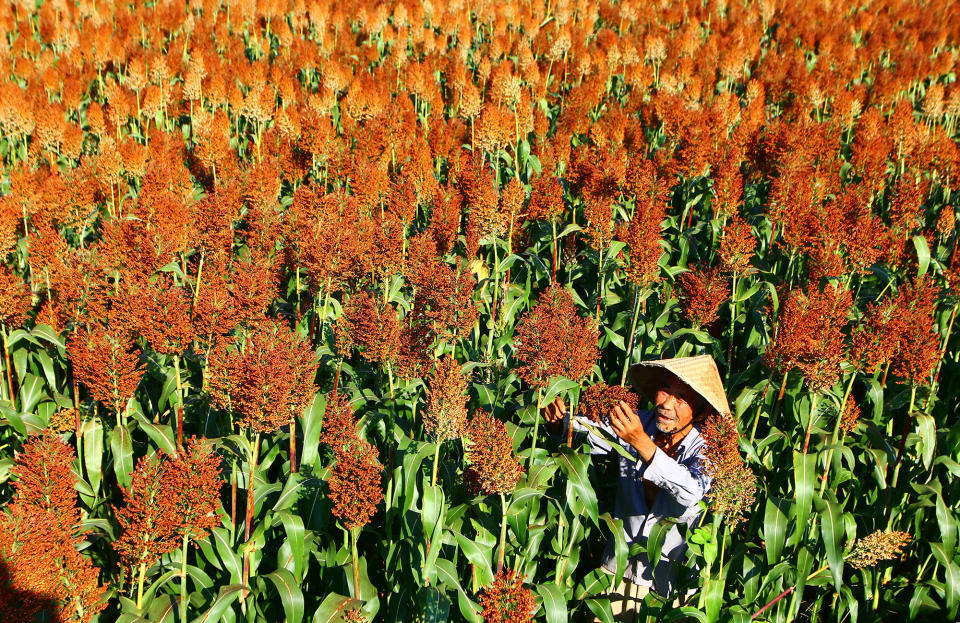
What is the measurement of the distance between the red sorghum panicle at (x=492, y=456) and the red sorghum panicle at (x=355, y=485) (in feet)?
1.72

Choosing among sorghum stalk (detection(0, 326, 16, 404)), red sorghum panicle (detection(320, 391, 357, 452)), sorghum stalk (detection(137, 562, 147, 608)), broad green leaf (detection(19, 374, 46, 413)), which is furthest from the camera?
broad green leaf (detection(19, 374, 46, 413))

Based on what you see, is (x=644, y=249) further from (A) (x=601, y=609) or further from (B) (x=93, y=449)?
(B) (x=93, y=449)

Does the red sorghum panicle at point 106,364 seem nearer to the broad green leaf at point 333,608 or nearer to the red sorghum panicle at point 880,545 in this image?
the broad green leaf at point 333,608

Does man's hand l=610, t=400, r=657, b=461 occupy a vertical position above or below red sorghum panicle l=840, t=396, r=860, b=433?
above

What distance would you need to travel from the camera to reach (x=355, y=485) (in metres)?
3.64

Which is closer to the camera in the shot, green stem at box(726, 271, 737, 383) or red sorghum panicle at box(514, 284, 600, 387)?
red sorghum panicle at box(514, 284, 600, 387)

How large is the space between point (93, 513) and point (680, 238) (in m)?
5.42

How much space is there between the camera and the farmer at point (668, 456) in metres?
4.52

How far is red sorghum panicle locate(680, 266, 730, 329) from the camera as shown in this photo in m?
5.23

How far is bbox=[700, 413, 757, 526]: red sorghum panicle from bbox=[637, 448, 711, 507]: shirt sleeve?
0.37 m

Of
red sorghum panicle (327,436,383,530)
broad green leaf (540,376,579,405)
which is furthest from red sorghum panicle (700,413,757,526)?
red sorghum panicle (327,436,383,530)

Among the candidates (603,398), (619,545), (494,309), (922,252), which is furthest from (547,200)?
(922,252)

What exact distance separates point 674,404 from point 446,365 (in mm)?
1676

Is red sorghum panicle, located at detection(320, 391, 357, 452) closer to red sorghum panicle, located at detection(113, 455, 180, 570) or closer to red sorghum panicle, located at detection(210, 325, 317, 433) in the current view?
red sorghum panicle, located at detection(210, 325, 317, 433)
